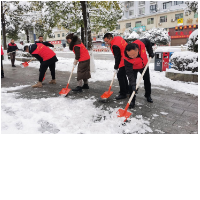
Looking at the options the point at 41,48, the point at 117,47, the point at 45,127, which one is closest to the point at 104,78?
the point at 41,48

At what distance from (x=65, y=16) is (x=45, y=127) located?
971cm

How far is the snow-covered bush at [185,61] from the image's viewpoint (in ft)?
18.7

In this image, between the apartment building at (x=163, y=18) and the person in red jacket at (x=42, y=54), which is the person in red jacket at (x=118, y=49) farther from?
the apartment building at (x=163, y=18)

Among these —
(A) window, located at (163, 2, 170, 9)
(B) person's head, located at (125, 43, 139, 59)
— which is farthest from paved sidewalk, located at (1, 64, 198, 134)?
(A) window, located at (163, 2, 170, 9)

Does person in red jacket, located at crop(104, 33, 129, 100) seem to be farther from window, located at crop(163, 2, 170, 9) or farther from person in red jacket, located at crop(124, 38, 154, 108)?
window, located at crop(163, 2, 170, 9)

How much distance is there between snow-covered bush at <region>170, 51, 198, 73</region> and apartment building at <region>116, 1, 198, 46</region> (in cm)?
2777

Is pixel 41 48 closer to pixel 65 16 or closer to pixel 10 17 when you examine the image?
pixel 65 16

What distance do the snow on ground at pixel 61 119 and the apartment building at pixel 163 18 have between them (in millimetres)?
31560

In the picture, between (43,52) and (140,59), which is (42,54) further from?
(140,59)

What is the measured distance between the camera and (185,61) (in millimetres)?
5832

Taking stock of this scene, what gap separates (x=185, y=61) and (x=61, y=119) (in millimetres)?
4585

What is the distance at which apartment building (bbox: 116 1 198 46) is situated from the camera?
30.5m

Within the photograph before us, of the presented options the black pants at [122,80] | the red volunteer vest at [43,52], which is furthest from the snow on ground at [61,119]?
the red volunteer vest at [43,52]

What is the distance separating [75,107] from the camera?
3.86m
